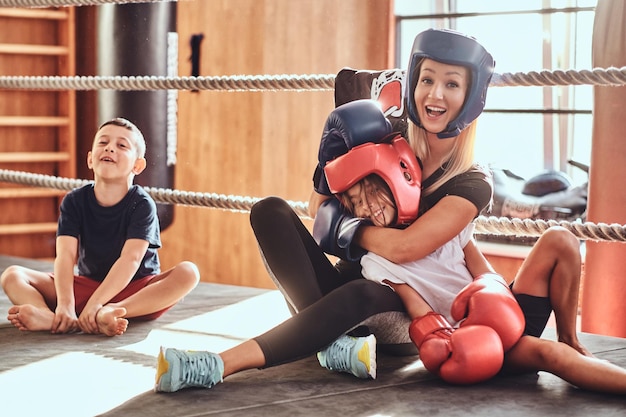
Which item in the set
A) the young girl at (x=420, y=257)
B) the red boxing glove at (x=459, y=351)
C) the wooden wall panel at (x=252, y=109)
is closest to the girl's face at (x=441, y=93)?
the young girl at (x=420, y=257)

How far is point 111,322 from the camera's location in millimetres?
1853

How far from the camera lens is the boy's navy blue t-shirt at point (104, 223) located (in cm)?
202

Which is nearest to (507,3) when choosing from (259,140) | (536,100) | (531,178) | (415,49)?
(536,100)

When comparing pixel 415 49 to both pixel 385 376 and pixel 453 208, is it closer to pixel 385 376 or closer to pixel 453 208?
pixel 453 208

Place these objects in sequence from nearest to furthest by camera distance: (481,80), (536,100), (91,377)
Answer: (91,377)
(481,80)
(536,100)

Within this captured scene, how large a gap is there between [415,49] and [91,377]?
0.82 metres

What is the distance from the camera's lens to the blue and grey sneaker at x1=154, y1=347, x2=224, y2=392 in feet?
4.71

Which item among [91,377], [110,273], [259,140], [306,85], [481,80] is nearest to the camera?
[91,377]

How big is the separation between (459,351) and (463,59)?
1.69ft

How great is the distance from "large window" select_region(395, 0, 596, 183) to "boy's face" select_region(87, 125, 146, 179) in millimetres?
3434

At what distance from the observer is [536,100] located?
211 inches

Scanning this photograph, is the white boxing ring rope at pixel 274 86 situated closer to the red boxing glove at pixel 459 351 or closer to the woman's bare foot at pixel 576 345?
the woman's bare foot at pixel 576 345

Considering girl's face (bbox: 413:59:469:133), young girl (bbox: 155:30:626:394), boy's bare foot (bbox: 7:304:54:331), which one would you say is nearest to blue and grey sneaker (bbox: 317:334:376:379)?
young girl (bbox: 155:30:626:394)

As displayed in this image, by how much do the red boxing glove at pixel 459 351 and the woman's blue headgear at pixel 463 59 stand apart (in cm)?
37
